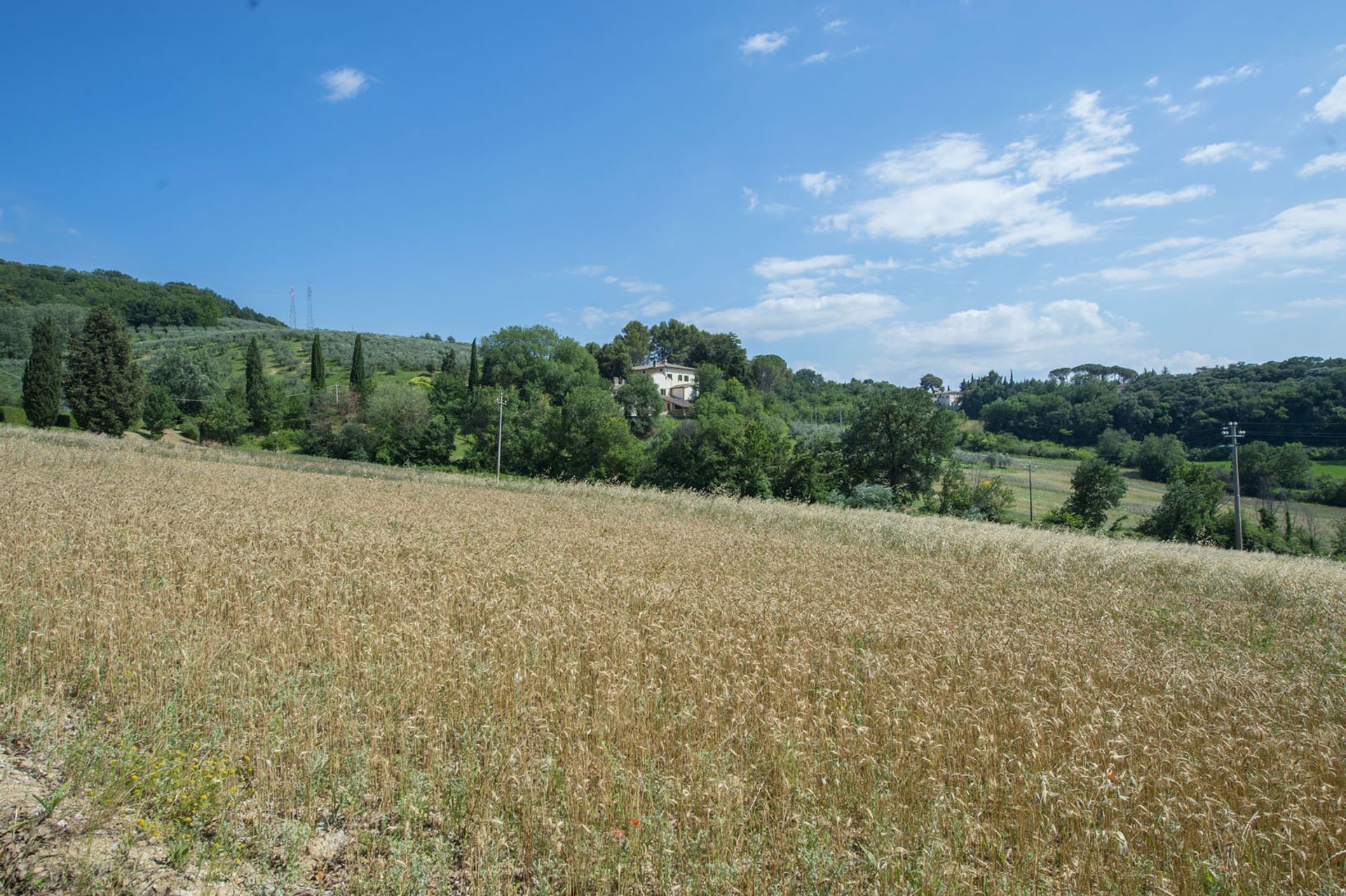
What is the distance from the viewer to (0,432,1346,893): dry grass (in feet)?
12.0

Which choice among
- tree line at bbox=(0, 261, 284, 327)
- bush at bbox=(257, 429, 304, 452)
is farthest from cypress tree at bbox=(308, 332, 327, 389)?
tree line at bbox=(0, 261, 284, 327)

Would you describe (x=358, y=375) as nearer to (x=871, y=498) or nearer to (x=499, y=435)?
(x=499, y=435)

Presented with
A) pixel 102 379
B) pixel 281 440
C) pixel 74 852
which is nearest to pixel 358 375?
pixel 281 440

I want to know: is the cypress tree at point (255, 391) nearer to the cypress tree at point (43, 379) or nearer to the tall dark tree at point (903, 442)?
the cypress tree at point (43, 379)

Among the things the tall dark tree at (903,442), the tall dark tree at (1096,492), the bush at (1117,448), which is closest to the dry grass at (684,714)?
the tall dark tree at (903,442)

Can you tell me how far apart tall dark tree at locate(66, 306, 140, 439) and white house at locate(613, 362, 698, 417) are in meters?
62.1

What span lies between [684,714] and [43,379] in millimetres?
75304

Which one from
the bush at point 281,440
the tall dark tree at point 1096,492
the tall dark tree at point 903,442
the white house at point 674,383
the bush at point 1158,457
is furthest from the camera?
the white house at point 674,383

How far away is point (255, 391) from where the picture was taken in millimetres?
73062

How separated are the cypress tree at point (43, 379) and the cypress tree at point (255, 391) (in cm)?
1704

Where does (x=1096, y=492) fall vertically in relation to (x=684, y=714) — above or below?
below

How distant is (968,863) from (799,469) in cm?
4263

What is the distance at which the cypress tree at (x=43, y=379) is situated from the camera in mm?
54812

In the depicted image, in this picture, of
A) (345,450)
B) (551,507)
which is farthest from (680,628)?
(345,450)
